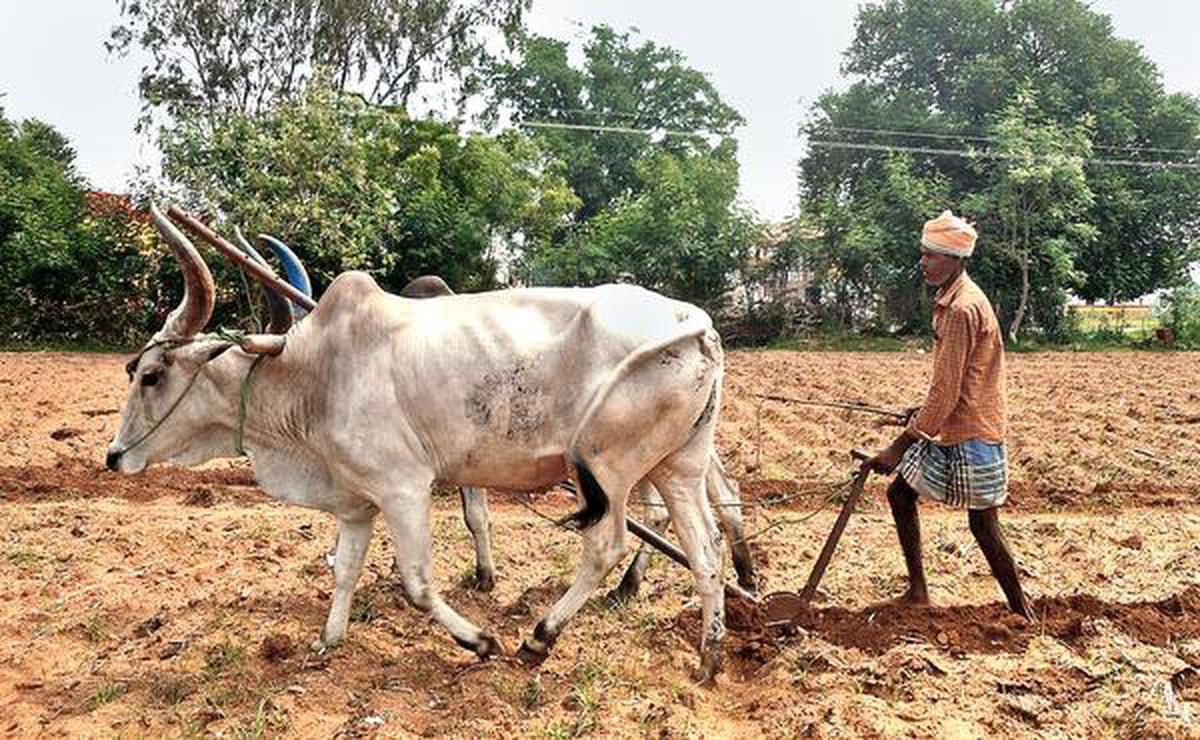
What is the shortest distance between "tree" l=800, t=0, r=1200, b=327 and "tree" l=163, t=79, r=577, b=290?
11.8 metres

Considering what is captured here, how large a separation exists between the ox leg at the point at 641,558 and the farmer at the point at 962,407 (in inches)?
58.6

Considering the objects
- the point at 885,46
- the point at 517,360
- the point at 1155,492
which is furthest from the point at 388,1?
the point at 517,360

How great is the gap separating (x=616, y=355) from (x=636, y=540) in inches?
106

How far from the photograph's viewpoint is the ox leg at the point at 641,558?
664cm

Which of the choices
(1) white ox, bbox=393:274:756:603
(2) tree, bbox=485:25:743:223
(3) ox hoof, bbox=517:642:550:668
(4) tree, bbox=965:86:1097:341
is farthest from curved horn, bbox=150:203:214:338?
(2) tree, bbox=485:25:743:223

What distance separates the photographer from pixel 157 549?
7.59 metres

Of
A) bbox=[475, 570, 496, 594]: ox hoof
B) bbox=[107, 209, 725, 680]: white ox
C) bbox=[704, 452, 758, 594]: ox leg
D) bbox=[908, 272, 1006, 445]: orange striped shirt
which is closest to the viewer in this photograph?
bbox=[107, 209, 725, 680]: white ox

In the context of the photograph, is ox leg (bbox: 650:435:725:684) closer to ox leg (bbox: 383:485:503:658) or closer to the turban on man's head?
ox leg (bbox: 383:485:503:658)

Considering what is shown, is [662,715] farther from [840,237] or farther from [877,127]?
[877,127]

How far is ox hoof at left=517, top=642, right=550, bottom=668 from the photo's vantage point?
531 cm

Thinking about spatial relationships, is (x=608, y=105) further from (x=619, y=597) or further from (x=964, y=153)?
(x=619, y=597)

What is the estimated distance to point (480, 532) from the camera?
6727 millimetres

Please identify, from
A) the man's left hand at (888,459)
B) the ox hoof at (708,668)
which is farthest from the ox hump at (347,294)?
A: the man's left hand at (888,459)

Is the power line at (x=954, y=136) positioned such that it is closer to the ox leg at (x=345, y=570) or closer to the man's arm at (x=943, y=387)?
the man's arm at (x=943, y=387)
